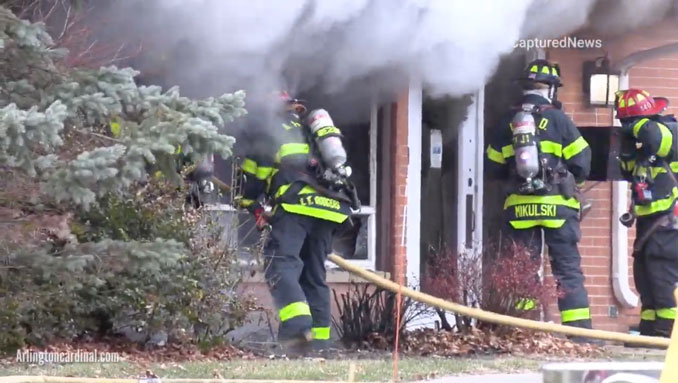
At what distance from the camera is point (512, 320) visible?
7449mm

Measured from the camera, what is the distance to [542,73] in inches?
374

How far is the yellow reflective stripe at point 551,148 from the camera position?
9.24 metres

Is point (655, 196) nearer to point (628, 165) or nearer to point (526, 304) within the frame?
point (628, 165)

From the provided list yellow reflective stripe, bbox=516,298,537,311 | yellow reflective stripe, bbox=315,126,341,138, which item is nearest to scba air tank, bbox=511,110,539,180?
yellow reflective stripe, bbox=516,298,537,311

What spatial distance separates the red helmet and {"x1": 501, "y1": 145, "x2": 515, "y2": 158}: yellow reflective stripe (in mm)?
1023

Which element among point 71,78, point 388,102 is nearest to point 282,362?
point 71,78

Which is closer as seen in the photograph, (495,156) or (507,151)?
(507,151)

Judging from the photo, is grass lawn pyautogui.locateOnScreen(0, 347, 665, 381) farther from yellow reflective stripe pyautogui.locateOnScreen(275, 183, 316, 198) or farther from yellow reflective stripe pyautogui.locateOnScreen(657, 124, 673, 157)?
yellow reflective stripe pyautogui.locateOnScreen(657, 124, 673, 157)

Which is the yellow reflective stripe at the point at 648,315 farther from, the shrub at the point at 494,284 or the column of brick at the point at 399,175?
the column of brick at the point at 399,175

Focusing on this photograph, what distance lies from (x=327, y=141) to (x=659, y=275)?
3.11 m

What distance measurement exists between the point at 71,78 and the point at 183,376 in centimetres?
186

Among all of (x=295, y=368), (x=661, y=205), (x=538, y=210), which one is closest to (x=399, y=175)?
(x=538, y=210)

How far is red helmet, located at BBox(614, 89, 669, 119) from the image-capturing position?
9711 millimetres

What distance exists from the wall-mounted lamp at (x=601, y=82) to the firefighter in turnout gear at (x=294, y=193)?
9.98 ft
